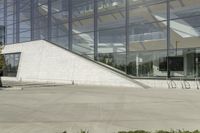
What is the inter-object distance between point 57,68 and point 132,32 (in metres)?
12.9

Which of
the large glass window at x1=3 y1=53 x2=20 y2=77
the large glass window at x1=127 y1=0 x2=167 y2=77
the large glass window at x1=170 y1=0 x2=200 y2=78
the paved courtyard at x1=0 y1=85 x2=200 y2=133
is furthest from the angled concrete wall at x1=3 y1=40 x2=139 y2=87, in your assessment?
the paved courtyard at x1=0 y1=85 x2=200 y2=133

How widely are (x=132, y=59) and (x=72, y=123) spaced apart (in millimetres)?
27715

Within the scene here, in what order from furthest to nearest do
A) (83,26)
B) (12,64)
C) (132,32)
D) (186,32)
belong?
(12,64) → (83,26) → (132,32) → (186,32)

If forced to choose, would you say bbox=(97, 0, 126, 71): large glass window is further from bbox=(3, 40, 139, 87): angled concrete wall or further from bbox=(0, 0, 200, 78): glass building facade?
bbox=(3, 40, 139, 87): angled concrete wall

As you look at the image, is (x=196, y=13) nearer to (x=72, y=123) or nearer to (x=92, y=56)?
(x=92, y=56)

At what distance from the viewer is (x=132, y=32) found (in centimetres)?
4081

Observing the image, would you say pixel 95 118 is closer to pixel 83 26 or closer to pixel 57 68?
pixel 83 26

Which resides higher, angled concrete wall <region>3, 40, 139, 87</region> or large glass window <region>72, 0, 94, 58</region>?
large glass window <region>72, 0, 94, 58</region>

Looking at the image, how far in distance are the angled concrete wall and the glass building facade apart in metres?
1.32

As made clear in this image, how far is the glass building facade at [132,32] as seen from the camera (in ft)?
117

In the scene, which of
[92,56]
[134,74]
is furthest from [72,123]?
[92,56]

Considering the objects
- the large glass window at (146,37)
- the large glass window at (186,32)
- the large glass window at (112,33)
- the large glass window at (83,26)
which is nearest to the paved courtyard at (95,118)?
the large glass window at (186,32)

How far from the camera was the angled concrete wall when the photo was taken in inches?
1640

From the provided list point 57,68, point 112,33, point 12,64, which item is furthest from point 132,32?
point 12,64
